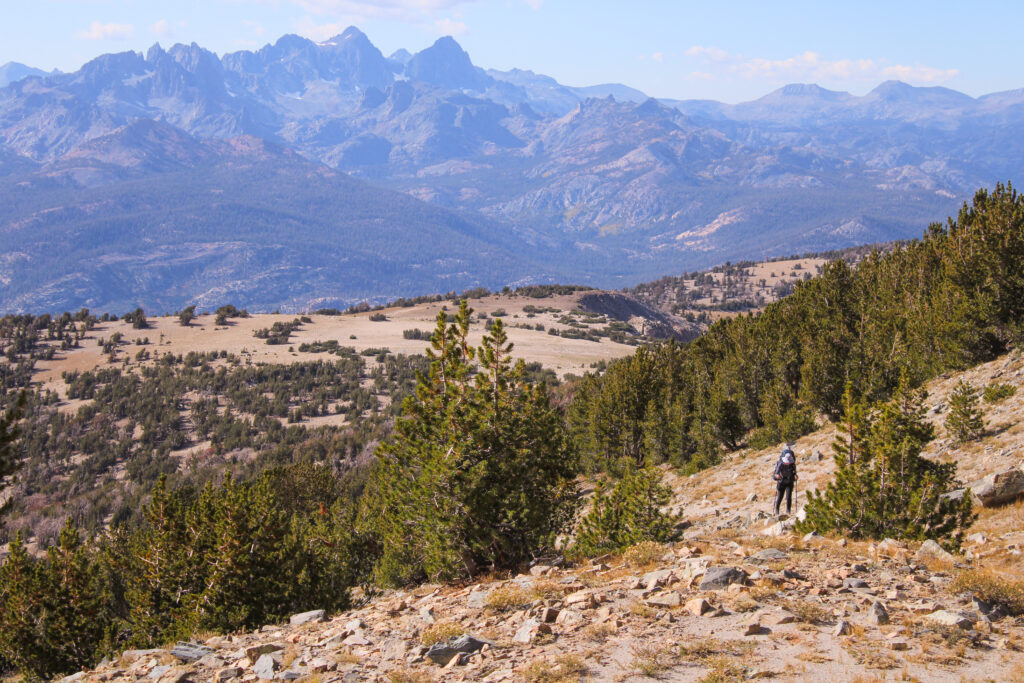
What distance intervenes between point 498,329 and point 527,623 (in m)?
4.80

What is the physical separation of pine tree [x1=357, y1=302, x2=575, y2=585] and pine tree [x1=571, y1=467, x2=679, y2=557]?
2.09 feet

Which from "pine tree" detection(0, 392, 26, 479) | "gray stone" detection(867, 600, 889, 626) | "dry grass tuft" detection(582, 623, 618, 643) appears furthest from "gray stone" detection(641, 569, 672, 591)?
"pine tree" detection(0, 392, 26, 479)

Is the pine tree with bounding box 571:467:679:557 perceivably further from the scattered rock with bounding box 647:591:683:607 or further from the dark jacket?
the dark jacket

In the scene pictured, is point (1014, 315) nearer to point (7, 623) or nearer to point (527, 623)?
point (527, 623)

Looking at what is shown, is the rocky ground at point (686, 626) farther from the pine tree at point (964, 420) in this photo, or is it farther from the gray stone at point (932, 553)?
the pine tree at point (964, 420)

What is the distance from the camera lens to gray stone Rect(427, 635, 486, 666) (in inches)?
307

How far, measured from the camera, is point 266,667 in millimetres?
8234

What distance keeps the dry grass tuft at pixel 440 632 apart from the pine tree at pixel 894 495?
274 inches

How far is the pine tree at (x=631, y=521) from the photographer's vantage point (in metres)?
12.1

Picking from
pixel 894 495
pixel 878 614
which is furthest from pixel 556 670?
pixel 894 495

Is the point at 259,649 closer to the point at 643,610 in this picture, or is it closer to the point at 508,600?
the point at 508,600

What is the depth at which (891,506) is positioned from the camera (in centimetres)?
1127

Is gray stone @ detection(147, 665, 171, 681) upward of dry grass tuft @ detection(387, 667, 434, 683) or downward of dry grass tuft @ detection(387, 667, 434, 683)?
downward

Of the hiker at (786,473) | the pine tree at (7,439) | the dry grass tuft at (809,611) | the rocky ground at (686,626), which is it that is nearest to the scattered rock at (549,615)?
the rocky ground at (686,626)
